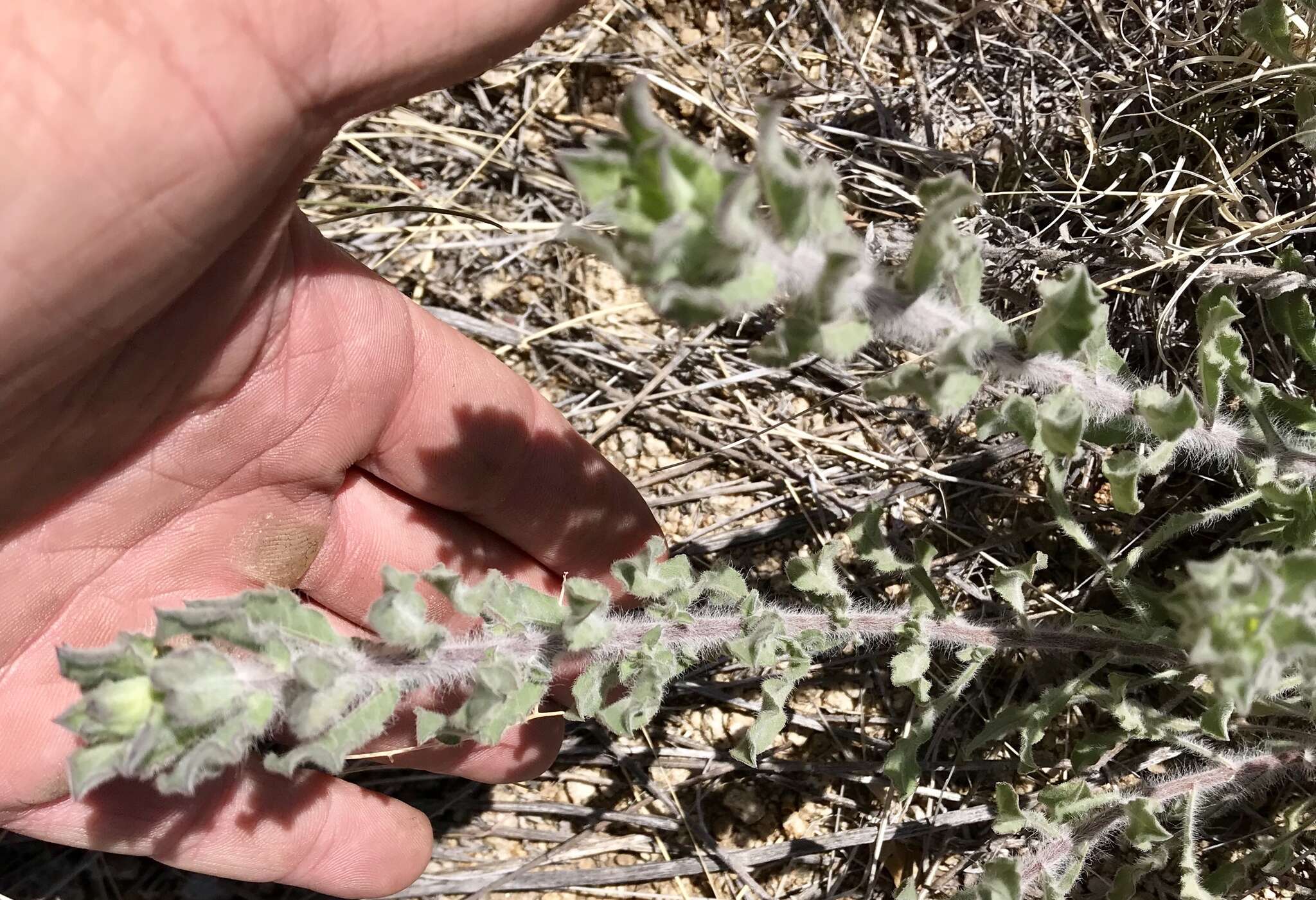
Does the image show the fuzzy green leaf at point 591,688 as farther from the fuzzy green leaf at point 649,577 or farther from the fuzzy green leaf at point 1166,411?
the fuzzy green leaf at point 1166,411

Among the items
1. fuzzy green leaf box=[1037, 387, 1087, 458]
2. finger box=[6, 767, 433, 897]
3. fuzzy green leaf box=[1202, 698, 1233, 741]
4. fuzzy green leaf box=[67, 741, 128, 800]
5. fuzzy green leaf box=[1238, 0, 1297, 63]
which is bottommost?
finger box=[6, 767, 433, 897]

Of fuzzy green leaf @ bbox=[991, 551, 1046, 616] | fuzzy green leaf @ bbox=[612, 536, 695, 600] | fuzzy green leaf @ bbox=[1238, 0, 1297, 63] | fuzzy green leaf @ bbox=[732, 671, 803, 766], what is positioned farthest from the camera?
fuzzy green leaf @ bbox=[1238, 0, 1297, 63]

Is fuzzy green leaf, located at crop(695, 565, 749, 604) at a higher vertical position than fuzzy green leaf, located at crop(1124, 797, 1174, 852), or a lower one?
higher

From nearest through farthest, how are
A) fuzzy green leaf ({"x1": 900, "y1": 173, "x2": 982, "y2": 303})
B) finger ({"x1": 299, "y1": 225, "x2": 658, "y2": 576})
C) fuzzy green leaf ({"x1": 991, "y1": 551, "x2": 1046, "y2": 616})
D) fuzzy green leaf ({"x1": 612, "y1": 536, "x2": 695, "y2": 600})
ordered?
1. fuzzy green leaf ({"x1": 900, "y1": 173, "x2": 982, "y2": 303})
2. fuzzy green leaf ({"x1": 612, "y1": 536, "x2": 695, "y2": 600})
3. fuzzy green leaf ({"x1": 991, "y1": 551, "x2": 1046, "y2": 616})
4. finger ({"x1": 299, "y1": 225, "x2": 658, "y2": 576})

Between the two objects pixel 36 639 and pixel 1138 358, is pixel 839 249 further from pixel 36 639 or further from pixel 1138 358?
pixel 36 639

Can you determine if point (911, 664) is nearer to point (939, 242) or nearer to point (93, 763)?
point (939, 242)

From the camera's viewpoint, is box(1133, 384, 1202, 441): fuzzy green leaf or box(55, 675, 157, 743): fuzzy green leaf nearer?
box(55, 675, 157, 743): fuzzy green leaf

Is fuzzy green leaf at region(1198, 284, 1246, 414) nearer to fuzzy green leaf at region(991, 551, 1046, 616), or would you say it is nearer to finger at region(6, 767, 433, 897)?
fuzzy green leaf at region(991, 551, 1046, 616)

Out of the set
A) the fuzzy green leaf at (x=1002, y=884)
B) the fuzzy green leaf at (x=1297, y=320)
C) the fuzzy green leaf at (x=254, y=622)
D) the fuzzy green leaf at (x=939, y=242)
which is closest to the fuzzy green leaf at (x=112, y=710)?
the fuzzy green leaf at (x=254, y=622)

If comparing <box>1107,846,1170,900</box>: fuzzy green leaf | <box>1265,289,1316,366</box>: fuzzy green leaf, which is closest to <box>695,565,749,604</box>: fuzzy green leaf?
<box>1107,846,1170,900</box>: fuzzy green leaf
